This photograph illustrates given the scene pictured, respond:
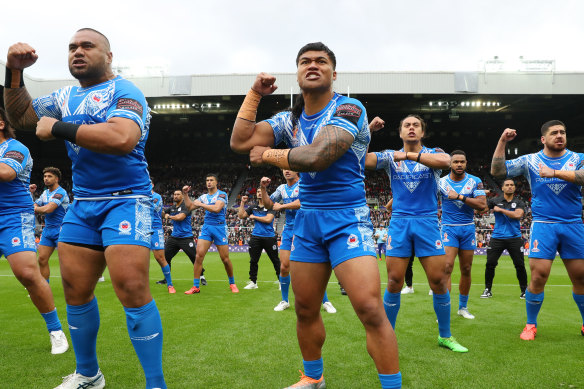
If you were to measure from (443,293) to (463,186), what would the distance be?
9.04 ft

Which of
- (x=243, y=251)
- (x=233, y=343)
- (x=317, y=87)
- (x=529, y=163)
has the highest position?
(x=317, y=87)

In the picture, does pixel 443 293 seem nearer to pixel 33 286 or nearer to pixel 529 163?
pixel 529 163

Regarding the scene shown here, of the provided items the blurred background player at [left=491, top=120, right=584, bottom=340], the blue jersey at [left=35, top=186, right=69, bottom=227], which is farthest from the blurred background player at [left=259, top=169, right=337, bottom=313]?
the blue jersey at [left=35, top=186, right=69, bottom=227]

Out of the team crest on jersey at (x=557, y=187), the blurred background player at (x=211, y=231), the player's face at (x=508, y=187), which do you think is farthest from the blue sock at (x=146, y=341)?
the player's face at (x=508, y=187)

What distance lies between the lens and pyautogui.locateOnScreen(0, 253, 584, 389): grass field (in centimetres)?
365

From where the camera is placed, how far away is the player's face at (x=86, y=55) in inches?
114

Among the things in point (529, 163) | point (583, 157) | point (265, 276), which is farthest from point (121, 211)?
point (265, 276)

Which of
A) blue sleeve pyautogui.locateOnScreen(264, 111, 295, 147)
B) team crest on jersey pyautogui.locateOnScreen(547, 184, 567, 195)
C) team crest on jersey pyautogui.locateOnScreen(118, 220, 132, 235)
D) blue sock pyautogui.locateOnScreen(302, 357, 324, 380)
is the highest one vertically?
blue sleeve pyautogui.locateOnScreen(264, 111, 295, 147)

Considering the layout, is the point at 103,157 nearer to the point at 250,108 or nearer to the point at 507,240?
the point at 250,108

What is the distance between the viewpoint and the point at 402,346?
4.70 metres

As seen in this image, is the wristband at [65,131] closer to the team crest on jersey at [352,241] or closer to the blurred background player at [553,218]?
the team crest on jersey at [352,241]

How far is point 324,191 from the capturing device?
2926 mm

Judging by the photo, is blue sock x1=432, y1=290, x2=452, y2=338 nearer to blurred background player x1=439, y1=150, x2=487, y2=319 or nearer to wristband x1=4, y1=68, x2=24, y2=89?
blurred background player x1=439, y1=150, x2=487, y2=319

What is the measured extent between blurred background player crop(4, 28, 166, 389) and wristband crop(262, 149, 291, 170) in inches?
33.5
